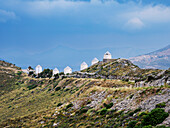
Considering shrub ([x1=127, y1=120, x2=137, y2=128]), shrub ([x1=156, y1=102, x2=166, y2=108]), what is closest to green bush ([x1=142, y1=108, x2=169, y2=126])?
shrub ([x1=127, y1=120, x2=137, y2=128])

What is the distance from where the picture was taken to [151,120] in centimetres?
1828

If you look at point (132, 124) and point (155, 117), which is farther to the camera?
point (132, 124)

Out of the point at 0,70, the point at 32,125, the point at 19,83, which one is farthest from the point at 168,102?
the point at 0,70

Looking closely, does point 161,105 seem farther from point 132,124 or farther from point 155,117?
point 132,124

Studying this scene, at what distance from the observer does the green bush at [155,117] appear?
17.9 m

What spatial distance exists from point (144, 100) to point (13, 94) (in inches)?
3220

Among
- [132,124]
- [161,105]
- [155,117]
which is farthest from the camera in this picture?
[161,105]

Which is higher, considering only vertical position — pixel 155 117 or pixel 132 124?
pixel 155 117

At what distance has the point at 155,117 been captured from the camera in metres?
18.3

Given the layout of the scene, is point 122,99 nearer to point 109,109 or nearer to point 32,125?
point 109,109

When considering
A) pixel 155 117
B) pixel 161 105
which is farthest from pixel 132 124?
pixel 161 105

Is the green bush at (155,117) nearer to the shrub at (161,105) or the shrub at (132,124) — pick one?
the shrub at (132,124)

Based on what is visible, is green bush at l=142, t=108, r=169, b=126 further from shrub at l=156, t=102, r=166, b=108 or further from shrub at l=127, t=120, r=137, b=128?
shrub at l=156, t=102, r=166, b=108

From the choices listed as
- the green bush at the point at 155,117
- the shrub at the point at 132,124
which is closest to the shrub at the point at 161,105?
the green bush at the point at 155,117
